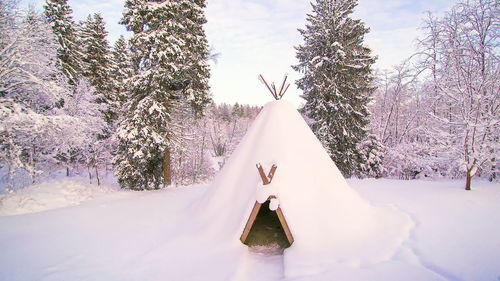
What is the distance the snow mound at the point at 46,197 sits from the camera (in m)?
8.62

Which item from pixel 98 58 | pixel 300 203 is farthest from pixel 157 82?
pixel 98 58

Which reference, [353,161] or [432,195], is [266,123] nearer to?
[432,195]

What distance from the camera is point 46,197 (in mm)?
9539

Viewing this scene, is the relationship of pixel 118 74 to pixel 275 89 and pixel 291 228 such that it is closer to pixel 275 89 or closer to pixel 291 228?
pixel 275 89

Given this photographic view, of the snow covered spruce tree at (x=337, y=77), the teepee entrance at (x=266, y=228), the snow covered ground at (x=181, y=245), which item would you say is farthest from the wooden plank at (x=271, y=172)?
the snow covered spruce tree at (x=337, y=77)

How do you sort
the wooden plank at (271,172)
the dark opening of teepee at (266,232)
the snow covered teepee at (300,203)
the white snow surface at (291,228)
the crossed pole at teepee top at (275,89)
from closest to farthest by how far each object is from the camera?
the white snow surface at (291,228)
the snow covered teepee at (300,203)
the wooden plank at (271,172)
the dark opening of teepee at (266,232)
the crossed pole at teepee top at (275,89)

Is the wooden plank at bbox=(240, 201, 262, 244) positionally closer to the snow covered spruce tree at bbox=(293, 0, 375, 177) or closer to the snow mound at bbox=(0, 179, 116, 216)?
the snow mound at bbox=(0, 179, 116, 216)

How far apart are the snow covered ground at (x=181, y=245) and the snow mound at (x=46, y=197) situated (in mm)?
49

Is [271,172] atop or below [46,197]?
atop

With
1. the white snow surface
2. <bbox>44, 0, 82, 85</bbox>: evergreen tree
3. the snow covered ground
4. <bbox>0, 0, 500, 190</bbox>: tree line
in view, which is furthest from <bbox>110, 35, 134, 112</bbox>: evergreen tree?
the white snow surface

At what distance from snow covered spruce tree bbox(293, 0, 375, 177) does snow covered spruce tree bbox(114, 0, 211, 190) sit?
23.1 ft

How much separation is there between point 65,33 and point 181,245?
18.8m

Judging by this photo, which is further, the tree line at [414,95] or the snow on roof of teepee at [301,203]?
the tree line at [414,95]

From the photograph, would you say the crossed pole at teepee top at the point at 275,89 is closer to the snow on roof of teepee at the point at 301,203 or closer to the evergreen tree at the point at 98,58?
the snow on roof of teepee at the point at 301,203
